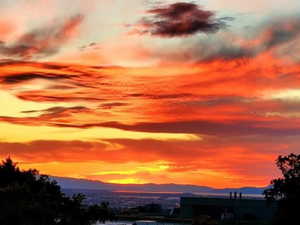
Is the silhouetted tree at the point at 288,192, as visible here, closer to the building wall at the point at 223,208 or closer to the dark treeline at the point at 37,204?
the dark treeline at the point at 37,204

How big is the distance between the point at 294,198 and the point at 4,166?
62.5 ft

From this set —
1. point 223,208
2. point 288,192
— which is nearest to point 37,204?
point 288,192

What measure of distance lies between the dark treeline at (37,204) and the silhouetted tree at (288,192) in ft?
38.5

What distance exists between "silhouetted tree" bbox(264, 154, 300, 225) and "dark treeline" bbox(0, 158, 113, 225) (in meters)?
11.7

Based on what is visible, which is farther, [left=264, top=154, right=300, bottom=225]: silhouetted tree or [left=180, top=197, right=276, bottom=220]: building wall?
[left=180, top=197, right=276, bottom=220]: building wall

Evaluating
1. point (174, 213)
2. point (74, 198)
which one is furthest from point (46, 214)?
point (174, 213)

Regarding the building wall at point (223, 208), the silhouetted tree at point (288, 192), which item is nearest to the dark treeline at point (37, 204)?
the silhouetted tree at point (288, 192)

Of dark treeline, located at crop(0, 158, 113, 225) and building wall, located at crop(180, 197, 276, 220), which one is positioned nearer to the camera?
dark treeline, located at crop(0, 158, 113, 225)

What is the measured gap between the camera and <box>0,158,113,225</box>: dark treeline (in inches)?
1335

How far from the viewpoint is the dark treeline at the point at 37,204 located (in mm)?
33906

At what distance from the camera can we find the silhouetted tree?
4169cm

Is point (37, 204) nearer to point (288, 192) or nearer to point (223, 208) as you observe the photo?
point (288, 192)

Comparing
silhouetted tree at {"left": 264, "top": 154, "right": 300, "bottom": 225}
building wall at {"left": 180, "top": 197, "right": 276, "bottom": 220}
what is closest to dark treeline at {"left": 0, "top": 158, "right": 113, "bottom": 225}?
silhouetted tree at {"left": 264, "top": 154, "right": 300, "bottom": 225}

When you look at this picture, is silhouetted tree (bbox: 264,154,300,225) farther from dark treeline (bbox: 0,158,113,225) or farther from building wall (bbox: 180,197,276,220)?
building wall (bbox: 180,197,276,220)
